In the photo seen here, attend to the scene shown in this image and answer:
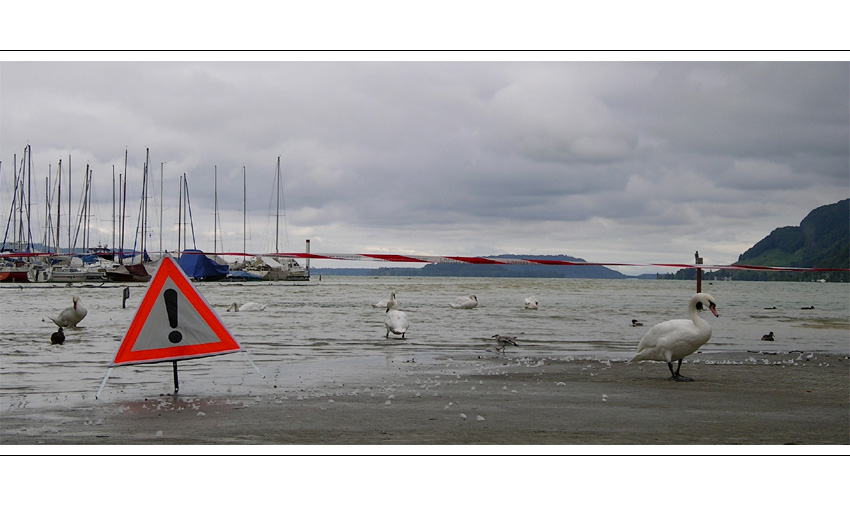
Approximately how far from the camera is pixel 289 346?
15953mm

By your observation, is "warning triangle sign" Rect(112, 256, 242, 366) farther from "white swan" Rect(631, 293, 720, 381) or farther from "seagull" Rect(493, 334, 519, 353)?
"seagull" Rect(493, 334, 519, 353)

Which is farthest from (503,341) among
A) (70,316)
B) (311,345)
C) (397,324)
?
(70,316)

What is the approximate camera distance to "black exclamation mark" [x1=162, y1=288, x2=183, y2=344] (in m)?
9.17

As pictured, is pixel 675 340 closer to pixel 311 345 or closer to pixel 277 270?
pixel 311 345

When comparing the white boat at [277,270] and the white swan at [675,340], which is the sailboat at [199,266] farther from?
the white swan at [675,340]

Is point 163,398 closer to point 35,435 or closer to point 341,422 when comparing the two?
point 35,435

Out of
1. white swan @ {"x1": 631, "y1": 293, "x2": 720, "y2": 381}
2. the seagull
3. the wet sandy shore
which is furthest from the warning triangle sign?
the seagull

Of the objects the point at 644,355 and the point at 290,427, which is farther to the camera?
the point at 644,355

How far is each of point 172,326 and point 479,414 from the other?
13.0 feet

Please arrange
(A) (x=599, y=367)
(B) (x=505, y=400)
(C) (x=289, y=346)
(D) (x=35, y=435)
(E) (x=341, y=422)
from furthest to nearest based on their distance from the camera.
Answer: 1. (C) (x=289, y=346)
2. (A) (x=599, y=367)
3. (B) (x=505, y=400)
4. (E) (x=341, y=422)
5. (D) (x=35, y=435)

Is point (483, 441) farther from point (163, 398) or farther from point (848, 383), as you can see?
point (848, 383)
